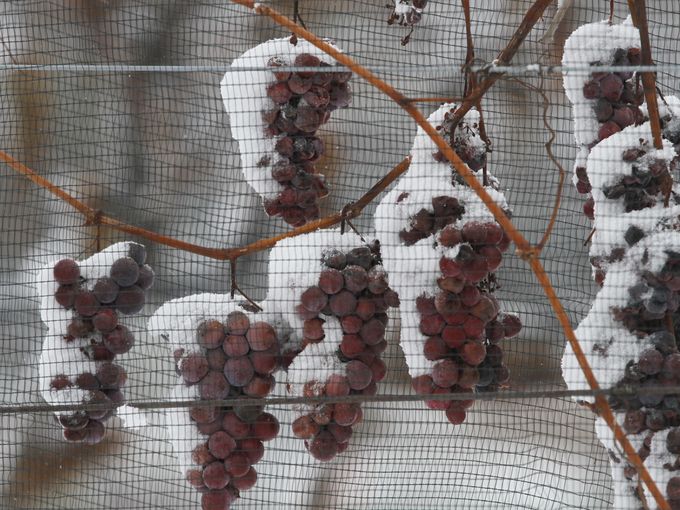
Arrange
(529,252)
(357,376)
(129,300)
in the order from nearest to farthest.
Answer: (529,252)
(357,376)
(129,300)

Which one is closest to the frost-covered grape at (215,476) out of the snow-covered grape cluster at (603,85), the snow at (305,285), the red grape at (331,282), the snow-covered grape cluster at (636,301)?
the snow at (305,285)

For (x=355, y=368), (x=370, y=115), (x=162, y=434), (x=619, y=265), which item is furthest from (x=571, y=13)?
(x=162, y=434)

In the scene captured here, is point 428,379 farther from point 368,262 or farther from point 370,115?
point 370,115

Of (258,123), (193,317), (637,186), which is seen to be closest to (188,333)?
(193,317)

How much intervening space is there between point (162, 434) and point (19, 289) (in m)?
0.60

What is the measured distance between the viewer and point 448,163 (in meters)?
Result: 0.89

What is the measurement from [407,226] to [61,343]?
0.39 metres

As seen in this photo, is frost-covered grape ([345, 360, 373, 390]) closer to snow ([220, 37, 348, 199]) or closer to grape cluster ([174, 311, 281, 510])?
grape cluster ([174, 311, 281, 510])

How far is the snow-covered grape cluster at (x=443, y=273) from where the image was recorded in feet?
2.77

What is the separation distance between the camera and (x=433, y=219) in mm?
879

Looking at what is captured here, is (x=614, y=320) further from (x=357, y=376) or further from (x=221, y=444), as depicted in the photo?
(x=221, y=444)

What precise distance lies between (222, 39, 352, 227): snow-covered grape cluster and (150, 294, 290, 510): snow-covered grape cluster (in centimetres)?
14

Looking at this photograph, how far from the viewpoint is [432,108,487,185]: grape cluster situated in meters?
0.92

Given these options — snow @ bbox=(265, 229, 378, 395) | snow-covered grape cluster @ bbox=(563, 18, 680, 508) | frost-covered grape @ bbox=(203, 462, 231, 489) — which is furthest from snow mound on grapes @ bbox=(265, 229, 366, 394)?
snow-covered grape cluster @ bbox=(563, 18, 680, 508)
